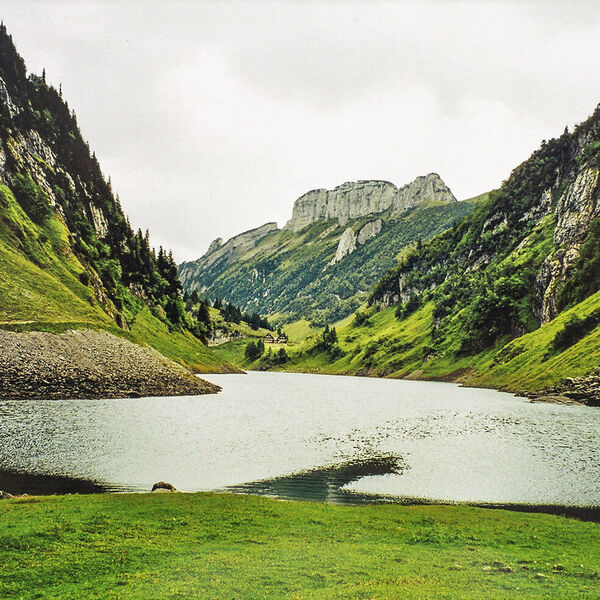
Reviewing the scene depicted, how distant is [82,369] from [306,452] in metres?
64.2

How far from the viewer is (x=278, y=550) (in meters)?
22.3

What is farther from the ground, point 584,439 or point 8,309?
point 8,309

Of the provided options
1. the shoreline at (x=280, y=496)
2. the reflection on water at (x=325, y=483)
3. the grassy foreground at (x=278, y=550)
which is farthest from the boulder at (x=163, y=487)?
the reflection on water at (x=325, y=483)

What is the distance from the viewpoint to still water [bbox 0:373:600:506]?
37.9m

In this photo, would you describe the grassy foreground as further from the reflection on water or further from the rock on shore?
the rock on shore

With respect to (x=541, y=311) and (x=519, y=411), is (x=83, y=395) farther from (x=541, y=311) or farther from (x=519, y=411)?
(x=541, y=311)

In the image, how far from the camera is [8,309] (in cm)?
10081

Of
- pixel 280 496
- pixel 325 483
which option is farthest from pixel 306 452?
pixel 280 496

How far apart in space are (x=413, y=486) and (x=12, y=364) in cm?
7815

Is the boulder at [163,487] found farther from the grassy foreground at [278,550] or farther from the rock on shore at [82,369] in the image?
the rock on shore at [82,369]

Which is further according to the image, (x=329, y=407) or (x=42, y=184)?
(x=42, y=184)

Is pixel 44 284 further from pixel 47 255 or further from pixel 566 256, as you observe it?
→ pixel 566 256

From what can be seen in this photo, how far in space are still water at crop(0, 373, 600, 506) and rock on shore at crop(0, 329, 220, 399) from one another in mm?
7478

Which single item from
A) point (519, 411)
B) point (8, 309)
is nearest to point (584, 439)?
point (519, 411)
